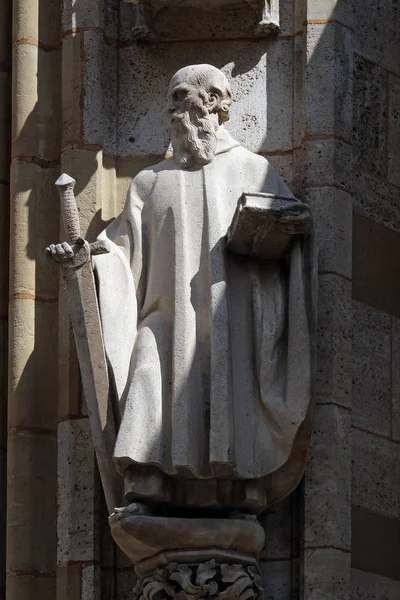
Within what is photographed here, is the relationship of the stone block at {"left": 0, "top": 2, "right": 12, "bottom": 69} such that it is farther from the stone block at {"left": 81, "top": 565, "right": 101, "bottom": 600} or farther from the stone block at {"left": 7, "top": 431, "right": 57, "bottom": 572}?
the stone block at {"left": 81, "top": 565, "right": 101, "bottom": 600}

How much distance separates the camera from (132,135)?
9672 millimetres

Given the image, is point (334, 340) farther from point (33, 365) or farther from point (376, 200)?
point (33, 365)

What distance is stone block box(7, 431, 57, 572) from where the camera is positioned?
930cm

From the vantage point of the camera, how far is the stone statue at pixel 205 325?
8.86 meters

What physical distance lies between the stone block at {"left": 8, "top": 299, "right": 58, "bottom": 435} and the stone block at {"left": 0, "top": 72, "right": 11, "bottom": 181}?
603mm

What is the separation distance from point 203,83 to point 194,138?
20 cm

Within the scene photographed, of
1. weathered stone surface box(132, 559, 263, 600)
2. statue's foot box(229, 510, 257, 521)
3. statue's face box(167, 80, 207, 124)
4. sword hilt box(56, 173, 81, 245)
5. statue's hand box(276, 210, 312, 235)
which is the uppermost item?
statue's face box(167, 80, 207, 124)

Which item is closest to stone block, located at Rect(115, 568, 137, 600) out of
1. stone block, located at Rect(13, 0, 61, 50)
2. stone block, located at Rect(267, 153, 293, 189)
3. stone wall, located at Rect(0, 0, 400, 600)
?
stone wall, located at Rect(0, 0, 400, 600)

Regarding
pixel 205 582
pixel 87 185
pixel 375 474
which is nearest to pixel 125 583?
pixel 205 582

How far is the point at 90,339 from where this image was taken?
355 inches

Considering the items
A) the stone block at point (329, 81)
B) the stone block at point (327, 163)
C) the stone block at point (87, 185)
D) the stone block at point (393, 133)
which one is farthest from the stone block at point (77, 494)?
the stone block at point (393, 133)

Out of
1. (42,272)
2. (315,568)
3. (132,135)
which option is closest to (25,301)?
(42,272)

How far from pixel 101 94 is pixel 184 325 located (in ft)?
3.65

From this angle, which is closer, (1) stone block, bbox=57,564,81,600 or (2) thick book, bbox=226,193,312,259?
(2) thick book, bbox=226,193,312,259
